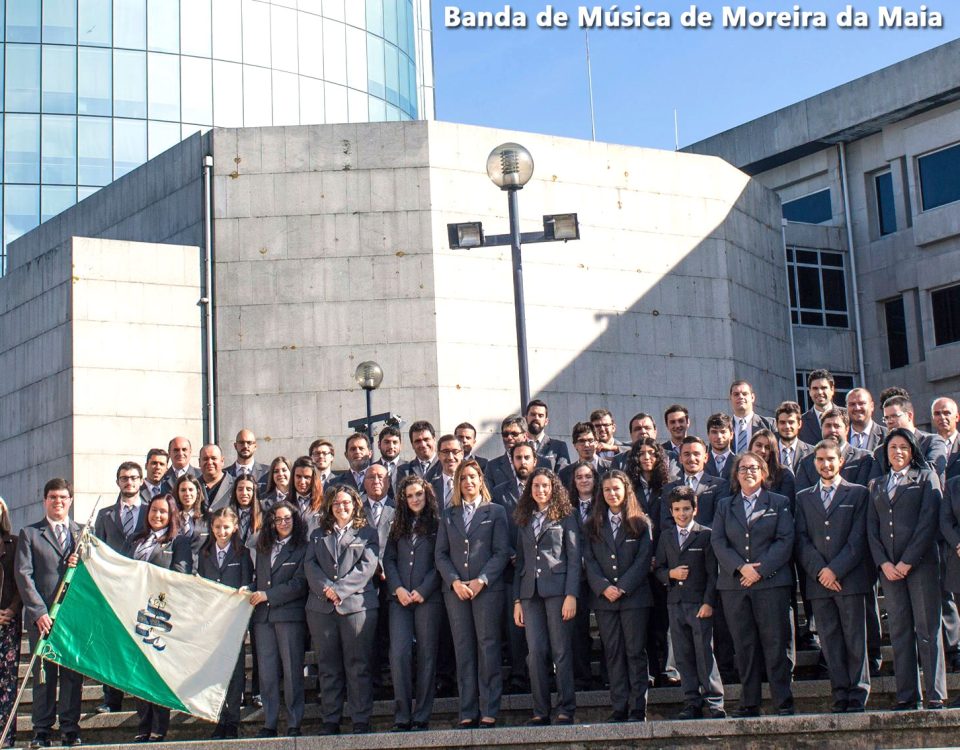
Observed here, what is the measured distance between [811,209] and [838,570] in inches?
999

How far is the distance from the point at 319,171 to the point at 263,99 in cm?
2201

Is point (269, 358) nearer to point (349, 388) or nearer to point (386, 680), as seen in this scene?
point (349, 388)

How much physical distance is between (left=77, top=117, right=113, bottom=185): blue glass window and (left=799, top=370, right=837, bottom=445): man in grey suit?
32.7 meters

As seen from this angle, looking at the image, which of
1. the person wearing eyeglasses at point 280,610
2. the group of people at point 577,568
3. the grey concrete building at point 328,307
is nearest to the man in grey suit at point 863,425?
the group of people at point 577,568

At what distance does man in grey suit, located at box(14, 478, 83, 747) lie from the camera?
1157 centimetres

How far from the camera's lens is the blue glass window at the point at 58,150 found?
139ft

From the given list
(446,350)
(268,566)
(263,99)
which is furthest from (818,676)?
(263,99)

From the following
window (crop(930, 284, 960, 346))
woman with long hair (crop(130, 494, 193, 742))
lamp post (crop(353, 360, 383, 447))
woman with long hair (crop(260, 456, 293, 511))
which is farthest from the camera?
window (crop(930, 284, 960, 346))

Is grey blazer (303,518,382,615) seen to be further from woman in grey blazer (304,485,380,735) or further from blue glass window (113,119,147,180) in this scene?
blue glass window (113,119,147,180)

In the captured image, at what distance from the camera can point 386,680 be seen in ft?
41.8

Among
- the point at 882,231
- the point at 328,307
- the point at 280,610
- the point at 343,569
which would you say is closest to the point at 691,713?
the point at 343,569

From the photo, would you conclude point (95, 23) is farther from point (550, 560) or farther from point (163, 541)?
point (550, 560)

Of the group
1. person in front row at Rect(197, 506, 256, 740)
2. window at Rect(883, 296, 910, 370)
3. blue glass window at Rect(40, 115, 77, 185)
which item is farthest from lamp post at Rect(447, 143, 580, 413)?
blue glass window at Rect(40, 115, 77, 185)

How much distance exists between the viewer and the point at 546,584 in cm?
1137
